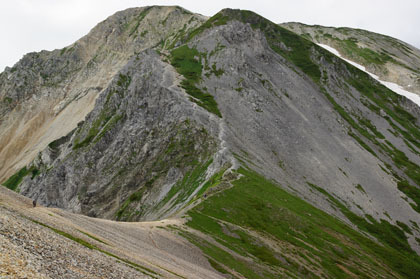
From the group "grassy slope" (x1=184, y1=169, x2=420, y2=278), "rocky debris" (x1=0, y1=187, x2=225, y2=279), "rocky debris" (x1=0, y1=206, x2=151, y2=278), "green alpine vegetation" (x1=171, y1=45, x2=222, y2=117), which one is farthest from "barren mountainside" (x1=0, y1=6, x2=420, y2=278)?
"rocky debris" (x1=0, y1=206, x2=151, y2=278)

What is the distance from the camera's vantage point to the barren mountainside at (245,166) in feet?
244

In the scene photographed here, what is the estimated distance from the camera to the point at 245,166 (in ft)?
331

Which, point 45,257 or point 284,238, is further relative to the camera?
point 284,238

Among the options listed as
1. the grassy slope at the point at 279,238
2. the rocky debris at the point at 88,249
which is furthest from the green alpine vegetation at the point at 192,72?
the rocky debris at the point at 88,249

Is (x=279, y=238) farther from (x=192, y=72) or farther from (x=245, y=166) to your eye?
(x=192, y=72)

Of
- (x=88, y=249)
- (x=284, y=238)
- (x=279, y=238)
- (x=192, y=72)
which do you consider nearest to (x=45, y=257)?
(x=88, y=249)

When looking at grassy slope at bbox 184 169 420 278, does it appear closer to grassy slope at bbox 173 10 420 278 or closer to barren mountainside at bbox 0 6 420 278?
grassy slope at bbox 173 10 420 278

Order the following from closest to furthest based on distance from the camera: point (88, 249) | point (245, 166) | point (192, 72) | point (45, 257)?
point (45, 257)
point (88, 249)
point (245, 166)
point (192, 72)

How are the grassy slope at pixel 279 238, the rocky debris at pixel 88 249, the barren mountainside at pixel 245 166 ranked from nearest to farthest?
the rocky debris at pixel 88 249 → the grassy slope at pixel 279 238 → the barren mountainside at pixel 245 166

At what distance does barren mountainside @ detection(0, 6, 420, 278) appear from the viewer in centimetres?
7425

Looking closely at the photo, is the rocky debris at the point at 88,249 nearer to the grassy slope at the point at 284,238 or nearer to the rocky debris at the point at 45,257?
the rocky debris at the point at 45,257

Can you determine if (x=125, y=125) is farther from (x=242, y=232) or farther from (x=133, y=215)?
(x=242, y=232)

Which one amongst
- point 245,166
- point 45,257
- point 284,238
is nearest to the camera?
point 45,257

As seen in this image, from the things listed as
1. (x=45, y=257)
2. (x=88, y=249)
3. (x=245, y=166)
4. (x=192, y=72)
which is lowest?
(x=88, y=249)
